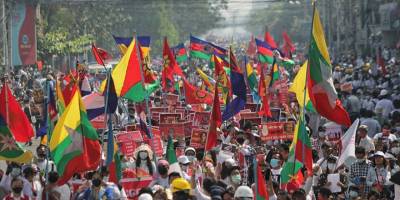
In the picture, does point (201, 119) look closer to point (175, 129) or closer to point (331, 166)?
point (175, 129)

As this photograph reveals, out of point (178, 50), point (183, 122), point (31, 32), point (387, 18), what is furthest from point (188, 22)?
point (183, 122)

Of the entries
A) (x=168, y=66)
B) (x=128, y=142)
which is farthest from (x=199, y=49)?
(x=128, y=142)

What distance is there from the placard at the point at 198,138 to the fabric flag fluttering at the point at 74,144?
4142mm

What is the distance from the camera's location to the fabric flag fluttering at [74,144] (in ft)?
43.8

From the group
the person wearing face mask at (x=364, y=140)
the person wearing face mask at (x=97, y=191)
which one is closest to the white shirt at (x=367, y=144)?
the person wearing face mask at (x=364, y=140)

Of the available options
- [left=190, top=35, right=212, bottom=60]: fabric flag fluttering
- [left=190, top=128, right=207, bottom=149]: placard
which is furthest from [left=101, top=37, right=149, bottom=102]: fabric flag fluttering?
[left=190, top=35, right=212, bottom=60]: fabric flag fluttering

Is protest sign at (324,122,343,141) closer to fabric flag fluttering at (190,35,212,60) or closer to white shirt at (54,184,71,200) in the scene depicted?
white shirt at (54,184,71,200)

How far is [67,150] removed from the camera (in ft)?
44.1

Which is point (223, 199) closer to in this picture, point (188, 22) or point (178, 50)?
point (178, 50)

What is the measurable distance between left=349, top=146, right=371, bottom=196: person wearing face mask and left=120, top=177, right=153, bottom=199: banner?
236cm

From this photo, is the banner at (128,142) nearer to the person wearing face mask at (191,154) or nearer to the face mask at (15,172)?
the person wearing face mask at (191,154)

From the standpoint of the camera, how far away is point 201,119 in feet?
67.0

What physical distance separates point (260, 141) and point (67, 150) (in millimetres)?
5592

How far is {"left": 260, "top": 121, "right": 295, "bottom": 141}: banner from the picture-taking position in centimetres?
1870
